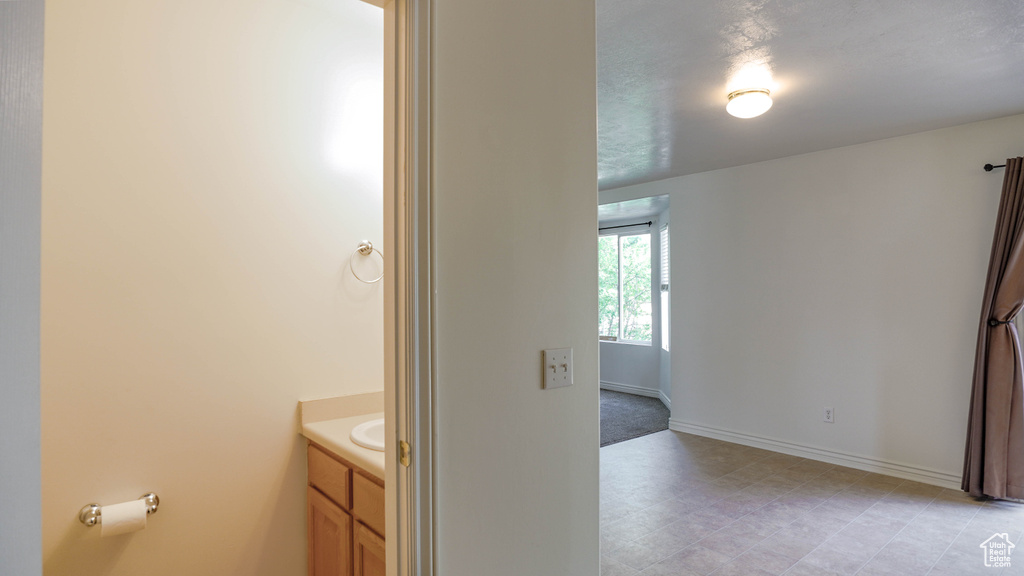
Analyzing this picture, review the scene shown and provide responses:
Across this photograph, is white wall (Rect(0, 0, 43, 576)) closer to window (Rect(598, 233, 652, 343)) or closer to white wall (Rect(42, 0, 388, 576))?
white wall (Rect(42, 0, 388, 576))

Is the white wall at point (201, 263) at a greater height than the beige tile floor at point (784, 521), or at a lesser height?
greater

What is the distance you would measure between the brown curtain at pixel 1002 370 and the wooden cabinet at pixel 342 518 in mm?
3773

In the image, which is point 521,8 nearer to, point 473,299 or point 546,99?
point 546,99

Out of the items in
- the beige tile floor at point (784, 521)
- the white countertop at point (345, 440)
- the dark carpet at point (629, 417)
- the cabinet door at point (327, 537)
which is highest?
the white countertop at point (345, 440)

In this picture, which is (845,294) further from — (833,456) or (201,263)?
(201,263)

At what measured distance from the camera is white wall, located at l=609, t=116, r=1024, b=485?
11.6 feet

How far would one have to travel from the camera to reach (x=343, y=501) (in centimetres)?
177

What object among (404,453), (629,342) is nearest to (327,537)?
(404,453)

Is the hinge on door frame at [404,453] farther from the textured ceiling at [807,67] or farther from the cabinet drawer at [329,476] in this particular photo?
the textured ceiling at [807,67]

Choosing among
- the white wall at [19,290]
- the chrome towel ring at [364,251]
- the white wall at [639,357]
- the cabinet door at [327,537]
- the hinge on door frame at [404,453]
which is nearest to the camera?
the white wall at [19,290]

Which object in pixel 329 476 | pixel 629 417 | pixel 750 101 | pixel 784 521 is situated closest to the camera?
pixel 329 476

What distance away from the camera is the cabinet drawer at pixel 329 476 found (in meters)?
1.75

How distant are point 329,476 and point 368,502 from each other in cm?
38

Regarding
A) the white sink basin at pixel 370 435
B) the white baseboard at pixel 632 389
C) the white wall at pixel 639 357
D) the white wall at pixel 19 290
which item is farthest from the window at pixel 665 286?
the white wall at pixel 19 290
